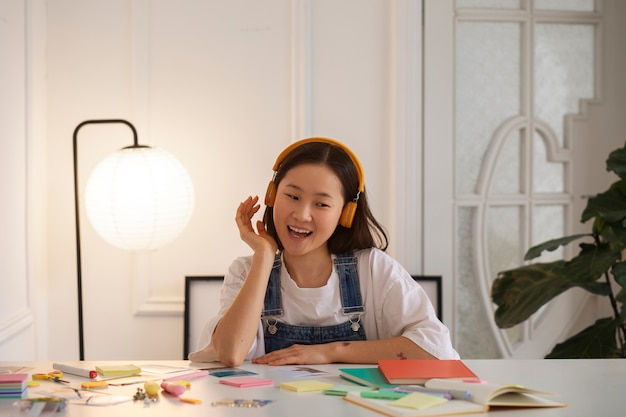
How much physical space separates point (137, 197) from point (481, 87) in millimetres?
1506

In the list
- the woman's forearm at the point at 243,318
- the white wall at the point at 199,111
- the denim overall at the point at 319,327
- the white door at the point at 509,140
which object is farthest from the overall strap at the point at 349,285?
the white door at the point at 509,140

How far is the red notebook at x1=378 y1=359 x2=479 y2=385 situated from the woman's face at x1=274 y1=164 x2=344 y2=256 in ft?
1.66

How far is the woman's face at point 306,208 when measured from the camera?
6.77 ft

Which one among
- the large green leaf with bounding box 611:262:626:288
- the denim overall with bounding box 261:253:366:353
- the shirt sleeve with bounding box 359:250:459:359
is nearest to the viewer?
the shirt sleeve with bounding box 359:250:459:359

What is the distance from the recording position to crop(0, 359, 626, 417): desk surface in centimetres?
134

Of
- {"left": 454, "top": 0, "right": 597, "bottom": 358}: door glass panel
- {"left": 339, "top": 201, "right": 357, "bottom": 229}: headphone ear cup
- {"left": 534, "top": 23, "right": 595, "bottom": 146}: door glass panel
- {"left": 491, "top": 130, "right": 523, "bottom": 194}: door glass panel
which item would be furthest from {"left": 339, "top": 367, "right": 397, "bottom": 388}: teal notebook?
{"left": 534, "top": 23, "right": 595, "bottom": 146}: door glass panel

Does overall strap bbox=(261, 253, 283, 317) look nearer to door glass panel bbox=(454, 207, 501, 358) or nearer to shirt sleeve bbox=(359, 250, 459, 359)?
shirt sleeve bbox=(359, 250, 459, 359)

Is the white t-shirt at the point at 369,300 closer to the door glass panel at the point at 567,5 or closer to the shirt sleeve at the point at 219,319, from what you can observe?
the shirt sleeve at the point at 219,319

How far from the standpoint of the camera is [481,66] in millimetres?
3357

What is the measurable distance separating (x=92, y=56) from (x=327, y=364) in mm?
1884

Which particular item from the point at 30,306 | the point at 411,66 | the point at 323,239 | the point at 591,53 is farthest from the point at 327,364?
the point at 591,53

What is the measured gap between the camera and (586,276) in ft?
9.34

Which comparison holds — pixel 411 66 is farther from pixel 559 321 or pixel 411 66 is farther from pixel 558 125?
pixel 559 321

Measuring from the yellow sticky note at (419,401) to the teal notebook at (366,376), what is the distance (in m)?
0.12
